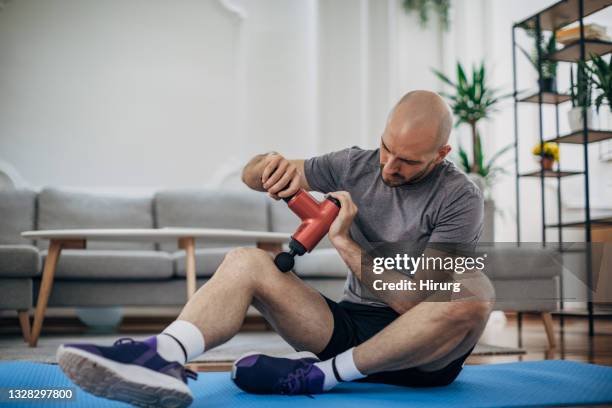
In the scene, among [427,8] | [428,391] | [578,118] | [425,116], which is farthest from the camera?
[427,8]

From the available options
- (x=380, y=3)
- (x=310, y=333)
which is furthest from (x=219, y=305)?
(x=380, y=3)

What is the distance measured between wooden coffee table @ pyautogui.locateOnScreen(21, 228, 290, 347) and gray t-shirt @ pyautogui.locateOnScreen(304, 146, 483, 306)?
1.16 metres

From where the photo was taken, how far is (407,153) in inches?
60.0

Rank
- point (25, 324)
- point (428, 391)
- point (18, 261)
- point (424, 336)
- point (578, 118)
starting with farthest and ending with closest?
point (578, 118), point (18, 261), point (25, 324), point (428, 391), point (424, 336)

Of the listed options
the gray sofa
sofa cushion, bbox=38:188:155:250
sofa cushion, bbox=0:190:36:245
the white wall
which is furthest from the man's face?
the white wall

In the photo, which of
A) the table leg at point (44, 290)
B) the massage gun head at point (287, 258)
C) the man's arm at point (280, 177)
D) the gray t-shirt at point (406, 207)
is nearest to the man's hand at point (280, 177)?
the man's arm at point (280, 177)

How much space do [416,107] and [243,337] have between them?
2.11 metres

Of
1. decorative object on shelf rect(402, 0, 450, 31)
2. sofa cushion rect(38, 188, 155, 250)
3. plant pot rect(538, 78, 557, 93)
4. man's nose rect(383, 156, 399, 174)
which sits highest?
decorative object on shelf rect(402, 0, 450, 31)

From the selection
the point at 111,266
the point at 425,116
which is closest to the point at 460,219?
the point at 425,116

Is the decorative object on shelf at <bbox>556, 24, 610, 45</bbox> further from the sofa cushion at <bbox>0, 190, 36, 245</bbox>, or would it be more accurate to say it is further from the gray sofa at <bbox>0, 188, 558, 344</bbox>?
the sofa cushion at <bbox>0, 190, 36, 245</bbox>

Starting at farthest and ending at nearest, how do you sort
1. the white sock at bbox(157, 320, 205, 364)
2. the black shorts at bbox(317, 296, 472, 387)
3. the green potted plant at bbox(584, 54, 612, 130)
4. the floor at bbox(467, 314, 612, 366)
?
the green potted plant at bbox(584, 54, 612, 130) → the floor at bbox(467, 314, 612, 366) → the black shorts at bbox(317, 296, 472, 387) → the white sock at bbox(157, 320, 205, 364)

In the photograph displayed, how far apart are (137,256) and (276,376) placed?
214 cm

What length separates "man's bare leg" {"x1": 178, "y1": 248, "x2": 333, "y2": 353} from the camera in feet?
4.49

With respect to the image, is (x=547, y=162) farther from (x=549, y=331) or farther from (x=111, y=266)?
(x=111, y=266)
